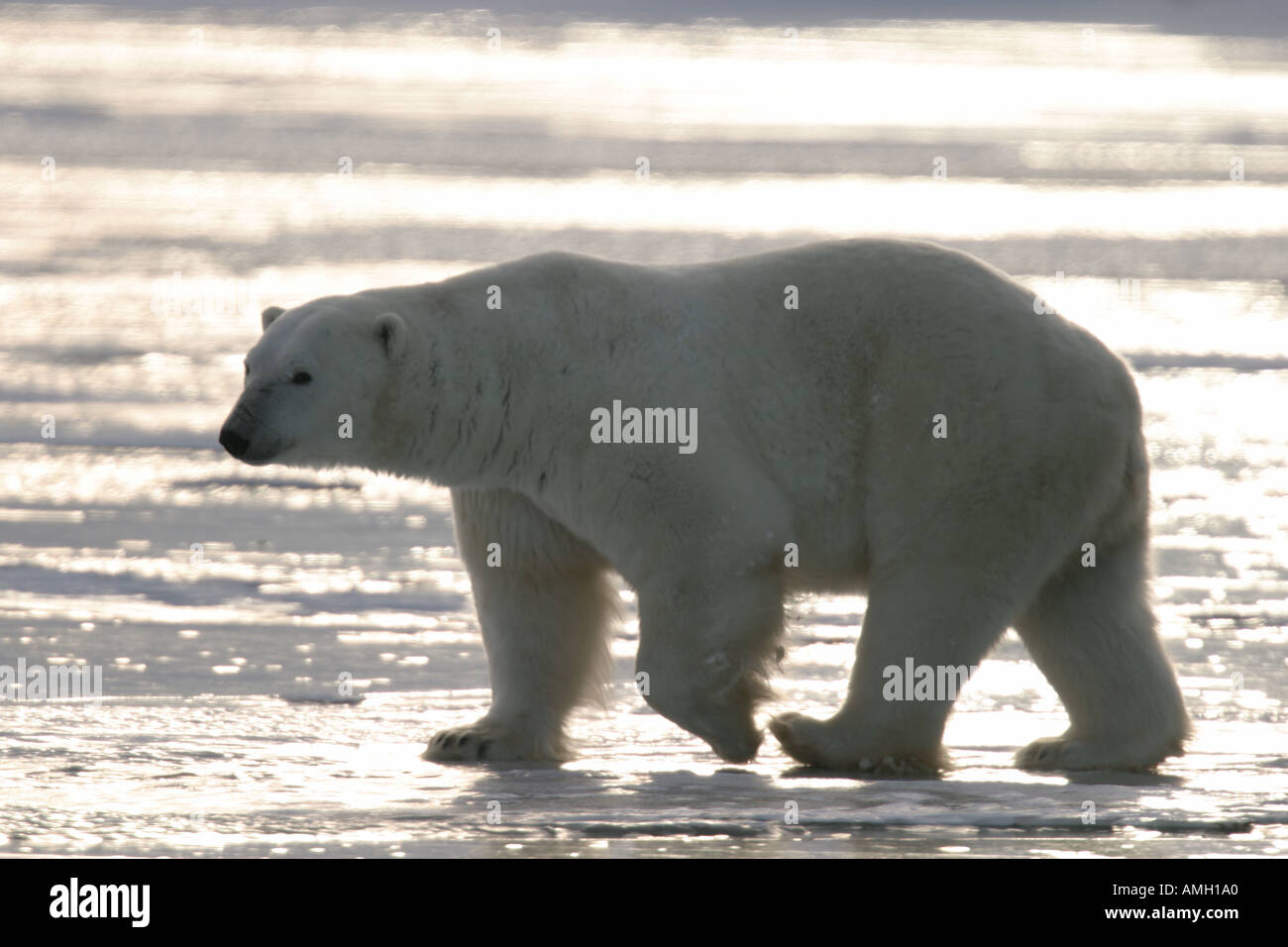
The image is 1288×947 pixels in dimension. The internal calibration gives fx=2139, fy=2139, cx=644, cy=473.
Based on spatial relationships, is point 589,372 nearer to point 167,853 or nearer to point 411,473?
point 411,473

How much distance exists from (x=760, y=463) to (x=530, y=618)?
854 millimetres

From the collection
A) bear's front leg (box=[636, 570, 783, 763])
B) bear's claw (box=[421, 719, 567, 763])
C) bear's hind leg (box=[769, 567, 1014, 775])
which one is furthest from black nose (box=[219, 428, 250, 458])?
bear's hind leg (box=[769, 567, 1014, 775])

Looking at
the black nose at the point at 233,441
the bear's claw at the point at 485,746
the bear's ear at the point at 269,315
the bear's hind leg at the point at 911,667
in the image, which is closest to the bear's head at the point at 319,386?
the black nose at the point at 233,441

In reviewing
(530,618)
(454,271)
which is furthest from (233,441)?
(454,271)

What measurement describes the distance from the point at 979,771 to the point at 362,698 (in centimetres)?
207

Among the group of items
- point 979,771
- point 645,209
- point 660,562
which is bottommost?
point 979,771

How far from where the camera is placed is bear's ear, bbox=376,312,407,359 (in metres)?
5.78

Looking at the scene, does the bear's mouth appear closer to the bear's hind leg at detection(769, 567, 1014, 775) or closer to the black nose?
the black nose

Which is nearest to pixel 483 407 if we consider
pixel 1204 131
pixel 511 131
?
pixel 511 131

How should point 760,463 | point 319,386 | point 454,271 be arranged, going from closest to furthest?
point 319,386 → point 760,463 → point 454,271

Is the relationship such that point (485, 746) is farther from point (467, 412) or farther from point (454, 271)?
point (454, 271)

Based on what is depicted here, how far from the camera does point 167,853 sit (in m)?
4.41

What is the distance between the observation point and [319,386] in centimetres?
574

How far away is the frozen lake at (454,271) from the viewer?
5168 millimetres
